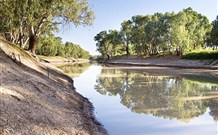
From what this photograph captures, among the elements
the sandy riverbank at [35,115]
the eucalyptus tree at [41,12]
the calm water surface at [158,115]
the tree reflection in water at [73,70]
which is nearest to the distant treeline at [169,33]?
the tree reflection in water at [73,70]

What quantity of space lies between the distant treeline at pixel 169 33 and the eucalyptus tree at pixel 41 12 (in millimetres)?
38821

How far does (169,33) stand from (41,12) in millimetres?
58753

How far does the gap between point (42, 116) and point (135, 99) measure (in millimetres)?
10946

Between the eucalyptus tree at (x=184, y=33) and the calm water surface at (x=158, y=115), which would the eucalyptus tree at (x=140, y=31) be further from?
the calm water surface at (x=158, y=115)

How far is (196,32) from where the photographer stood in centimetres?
9625

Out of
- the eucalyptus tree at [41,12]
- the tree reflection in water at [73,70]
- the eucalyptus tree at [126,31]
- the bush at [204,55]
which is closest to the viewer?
the eucalyptus tree at [41,12]

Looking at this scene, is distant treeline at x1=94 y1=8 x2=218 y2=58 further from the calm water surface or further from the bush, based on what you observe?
the calm water surface

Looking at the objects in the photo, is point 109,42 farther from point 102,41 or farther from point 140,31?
point 140,31

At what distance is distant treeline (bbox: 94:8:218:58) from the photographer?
82500mm

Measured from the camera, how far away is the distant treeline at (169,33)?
8250 cm

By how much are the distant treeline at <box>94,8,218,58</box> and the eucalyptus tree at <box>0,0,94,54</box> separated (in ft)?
127

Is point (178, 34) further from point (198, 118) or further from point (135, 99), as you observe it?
point (198, 118)

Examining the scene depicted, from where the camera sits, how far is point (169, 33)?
90125 mm

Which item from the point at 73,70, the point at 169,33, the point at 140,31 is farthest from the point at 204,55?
the point at 140,31
